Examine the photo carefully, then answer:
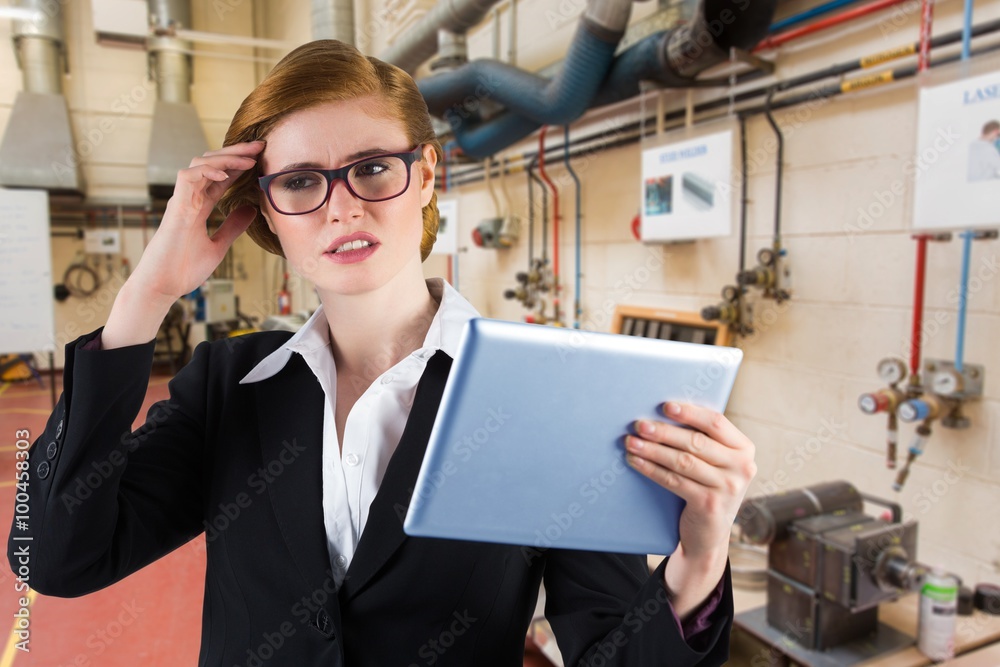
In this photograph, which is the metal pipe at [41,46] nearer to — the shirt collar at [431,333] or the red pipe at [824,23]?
the shirt collar at [431,333]

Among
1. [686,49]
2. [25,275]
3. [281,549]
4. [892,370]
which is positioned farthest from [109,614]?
[686,49]

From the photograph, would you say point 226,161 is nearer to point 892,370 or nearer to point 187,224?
point 187,224

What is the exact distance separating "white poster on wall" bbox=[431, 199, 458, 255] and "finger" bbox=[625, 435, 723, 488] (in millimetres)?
2217

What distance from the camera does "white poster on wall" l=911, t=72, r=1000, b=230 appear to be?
1.25 meters

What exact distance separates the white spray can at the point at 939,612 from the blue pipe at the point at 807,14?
1.48 metres

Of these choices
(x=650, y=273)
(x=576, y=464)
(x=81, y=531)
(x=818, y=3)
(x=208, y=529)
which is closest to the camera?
(x=576, y=464)

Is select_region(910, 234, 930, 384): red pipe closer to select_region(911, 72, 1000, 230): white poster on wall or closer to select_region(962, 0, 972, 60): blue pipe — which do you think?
select_region(911, 72, 1000, 230): white poster on wall

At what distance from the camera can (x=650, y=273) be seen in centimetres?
253

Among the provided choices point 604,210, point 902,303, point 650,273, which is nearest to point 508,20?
point 604,210

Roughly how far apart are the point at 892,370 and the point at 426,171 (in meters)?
1.45

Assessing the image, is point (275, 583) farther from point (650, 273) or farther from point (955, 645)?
point (650, 273)

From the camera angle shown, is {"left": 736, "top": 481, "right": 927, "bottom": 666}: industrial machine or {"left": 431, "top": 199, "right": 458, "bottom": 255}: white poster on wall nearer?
{"left": 736, "top": 481, "right": 927, "bottom": 666}: industrial machine

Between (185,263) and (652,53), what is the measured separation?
1.85m

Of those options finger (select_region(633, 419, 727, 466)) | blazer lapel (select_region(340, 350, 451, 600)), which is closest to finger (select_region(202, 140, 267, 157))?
blazer lapel (select_region(340, 350, 451, 600))
